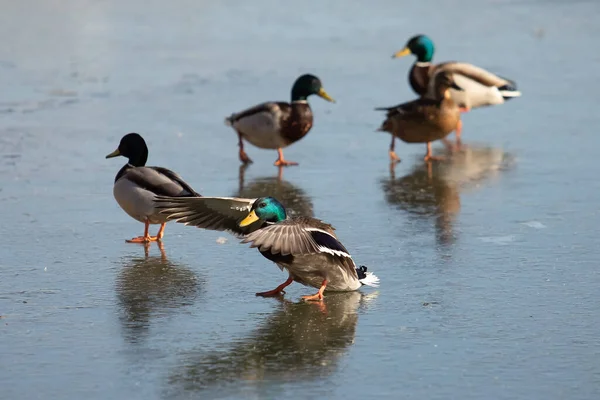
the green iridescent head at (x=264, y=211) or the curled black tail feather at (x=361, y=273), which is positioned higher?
the green iridescent head at (x=264, y=211)

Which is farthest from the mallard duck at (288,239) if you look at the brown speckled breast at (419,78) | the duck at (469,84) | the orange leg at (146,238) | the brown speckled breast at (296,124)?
the brown speckled breast at (419,78)

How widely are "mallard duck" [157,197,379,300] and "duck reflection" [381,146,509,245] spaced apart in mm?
1277

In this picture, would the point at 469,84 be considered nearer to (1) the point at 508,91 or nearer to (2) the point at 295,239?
(1) the point at 508,91

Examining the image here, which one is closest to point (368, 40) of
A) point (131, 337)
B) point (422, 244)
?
point (422, 244)

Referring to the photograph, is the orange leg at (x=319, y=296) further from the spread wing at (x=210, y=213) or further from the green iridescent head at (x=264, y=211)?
the spread wing at (x=210, y=213)

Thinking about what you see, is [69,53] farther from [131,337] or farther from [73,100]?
[131,337]

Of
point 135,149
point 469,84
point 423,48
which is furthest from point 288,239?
point 423,48

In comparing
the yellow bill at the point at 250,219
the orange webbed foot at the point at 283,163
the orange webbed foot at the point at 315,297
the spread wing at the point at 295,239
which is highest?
the orange webbed foot at the point at 283,163

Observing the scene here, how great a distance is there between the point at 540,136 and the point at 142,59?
223 inches

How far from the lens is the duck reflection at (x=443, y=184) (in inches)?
305

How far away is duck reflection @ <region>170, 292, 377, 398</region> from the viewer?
15.1 ft

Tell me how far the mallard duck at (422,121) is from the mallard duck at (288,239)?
3.86 m

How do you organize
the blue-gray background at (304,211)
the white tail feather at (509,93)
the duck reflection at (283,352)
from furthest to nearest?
the white tail feather at (509,93) < the blue-gray background at (304,211) < the duck reflection at (283,352)

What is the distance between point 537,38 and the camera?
51.1 ft
